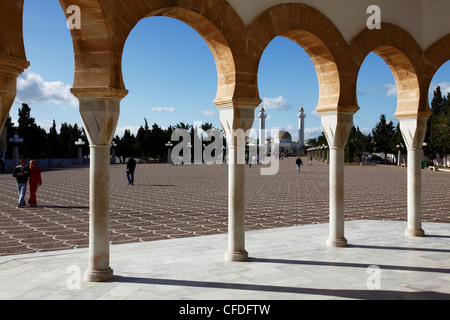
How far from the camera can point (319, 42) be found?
6.26 meters

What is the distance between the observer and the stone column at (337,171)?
6379mm

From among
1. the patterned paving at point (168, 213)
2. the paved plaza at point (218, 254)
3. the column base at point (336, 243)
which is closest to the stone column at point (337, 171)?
the column base at point (336, 243)

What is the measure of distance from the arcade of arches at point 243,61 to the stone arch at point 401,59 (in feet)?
0.06

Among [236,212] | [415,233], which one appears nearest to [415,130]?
[415,233]

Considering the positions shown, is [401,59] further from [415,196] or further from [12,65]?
[12,65]

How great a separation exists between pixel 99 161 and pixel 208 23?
2.31 m

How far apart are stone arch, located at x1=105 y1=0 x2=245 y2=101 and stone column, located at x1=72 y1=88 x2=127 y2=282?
55cm

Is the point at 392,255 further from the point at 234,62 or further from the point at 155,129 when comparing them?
the point at 155,129

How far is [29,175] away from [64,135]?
4051cm

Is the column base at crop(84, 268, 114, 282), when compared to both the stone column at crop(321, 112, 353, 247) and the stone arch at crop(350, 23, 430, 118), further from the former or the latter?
the stone arch at crop(350, 23, 430, 118)

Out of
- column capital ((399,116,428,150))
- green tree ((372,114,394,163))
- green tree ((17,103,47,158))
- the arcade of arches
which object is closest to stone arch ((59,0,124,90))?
the arcade of arches

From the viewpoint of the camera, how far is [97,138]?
4516mm

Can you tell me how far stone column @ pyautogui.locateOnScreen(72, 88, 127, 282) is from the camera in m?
4.50
